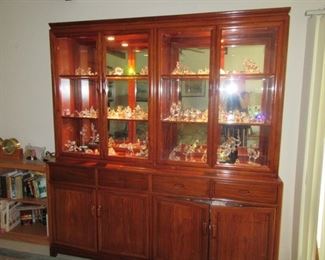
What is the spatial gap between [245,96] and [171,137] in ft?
2.46

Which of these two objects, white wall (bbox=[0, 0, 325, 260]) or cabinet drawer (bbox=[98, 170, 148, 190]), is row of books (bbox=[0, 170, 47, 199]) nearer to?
white wall (bbox=[0, 0, 325, 260])

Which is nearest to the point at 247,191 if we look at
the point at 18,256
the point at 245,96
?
the point at 245,96

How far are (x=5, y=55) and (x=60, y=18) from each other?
31.9 inches

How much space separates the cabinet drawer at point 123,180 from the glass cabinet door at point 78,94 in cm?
28

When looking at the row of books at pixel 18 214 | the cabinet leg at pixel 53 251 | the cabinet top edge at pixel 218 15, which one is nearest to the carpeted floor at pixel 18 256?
the cabinet leg at pixel 53 251

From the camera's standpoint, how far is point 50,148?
2891 millimetres

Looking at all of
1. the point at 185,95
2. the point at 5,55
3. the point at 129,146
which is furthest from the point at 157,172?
the point at 5,55

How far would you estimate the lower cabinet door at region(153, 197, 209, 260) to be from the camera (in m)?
2.15

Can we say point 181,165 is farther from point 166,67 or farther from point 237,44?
point 237,44

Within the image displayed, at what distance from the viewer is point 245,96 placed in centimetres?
224

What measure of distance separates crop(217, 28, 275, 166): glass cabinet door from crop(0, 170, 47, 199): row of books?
190 cm

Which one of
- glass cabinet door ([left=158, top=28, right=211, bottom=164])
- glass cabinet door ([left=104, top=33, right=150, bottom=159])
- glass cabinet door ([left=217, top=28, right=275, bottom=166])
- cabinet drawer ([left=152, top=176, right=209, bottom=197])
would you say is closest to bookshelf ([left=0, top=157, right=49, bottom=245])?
glass cabinet door ([left=104, top=33, right=150, bottom=159])

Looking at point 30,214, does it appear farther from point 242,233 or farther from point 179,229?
point 242,233

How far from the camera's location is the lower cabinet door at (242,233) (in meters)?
2.04
